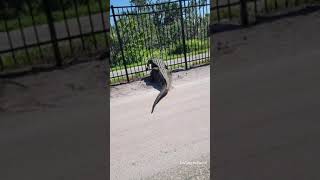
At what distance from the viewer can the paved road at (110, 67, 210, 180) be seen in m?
4.50

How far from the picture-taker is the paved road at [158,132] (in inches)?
177

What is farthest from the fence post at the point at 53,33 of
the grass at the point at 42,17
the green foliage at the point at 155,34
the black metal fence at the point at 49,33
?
the green foliage at the point at 155,34

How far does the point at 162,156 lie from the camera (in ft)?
15.2

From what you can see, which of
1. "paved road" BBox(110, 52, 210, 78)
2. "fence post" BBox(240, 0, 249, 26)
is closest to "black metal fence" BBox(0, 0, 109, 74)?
"paved road" BBox(110, 52, 210, 78)

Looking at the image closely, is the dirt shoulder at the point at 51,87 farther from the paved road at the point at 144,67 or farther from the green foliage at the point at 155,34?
the green foliage at the point at 155,34

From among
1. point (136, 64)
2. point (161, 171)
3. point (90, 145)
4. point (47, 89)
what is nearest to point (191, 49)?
point (136, 64)

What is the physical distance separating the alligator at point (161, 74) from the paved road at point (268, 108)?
844mm

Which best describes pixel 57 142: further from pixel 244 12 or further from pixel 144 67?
pixel 244 12

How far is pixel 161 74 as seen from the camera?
780cm

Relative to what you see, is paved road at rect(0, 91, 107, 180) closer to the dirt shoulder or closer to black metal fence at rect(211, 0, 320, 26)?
the dirt shoulder

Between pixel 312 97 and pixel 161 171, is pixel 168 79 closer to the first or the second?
pixel 312 97

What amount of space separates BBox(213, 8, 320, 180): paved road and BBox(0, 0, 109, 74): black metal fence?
8.83 ft

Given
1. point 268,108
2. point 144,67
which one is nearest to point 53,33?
point 144,67

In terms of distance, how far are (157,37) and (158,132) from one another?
13.2 ft
